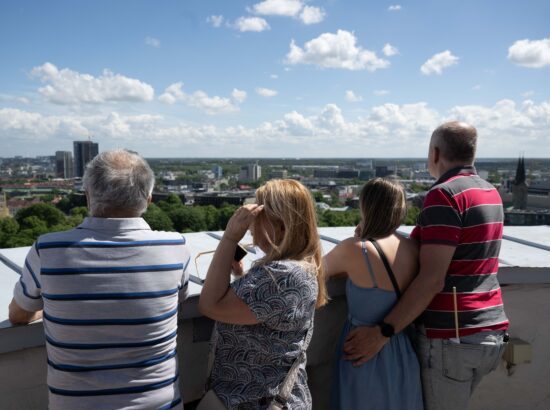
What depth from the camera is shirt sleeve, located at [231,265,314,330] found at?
1.27 m

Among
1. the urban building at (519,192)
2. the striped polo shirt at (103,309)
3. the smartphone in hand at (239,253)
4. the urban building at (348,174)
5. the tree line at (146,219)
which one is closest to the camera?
the striped polo shirt at (103,309)

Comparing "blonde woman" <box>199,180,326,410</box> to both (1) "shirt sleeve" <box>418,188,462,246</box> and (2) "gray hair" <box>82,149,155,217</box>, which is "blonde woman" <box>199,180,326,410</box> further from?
(1) "shirt sleeve" <box>418,188,462,246</box>

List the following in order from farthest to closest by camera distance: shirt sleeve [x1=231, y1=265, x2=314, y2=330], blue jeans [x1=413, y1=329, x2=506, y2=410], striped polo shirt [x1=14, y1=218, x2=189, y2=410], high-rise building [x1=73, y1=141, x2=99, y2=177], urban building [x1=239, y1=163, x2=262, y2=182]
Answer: urban building [x1=239, y1=163, x2=262, y2=182] → high-rise building [x1=73, y1=141, x2=99, y2=177] → blue jeans [x1=413, y1=329, x2=506, y2=410] → shirt sleeve [x1=231, y1=265, x2=314, y2=330] → striped polo shirt [x1=14, y1=218, x2=189, y2=410]

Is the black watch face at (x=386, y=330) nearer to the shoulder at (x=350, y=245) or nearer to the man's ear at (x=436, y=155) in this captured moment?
the shoulder at (x=350, y=245)

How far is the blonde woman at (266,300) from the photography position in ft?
4.21

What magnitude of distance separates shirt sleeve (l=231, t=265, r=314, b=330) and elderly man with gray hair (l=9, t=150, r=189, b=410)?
16 cm

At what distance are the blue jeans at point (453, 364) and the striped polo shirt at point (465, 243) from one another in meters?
0.03

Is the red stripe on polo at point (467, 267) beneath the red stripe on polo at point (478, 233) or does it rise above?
beneath

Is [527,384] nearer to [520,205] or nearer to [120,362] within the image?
[120,362]

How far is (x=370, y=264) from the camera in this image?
150 centimetres

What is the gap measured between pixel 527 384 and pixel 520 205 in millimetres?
64328

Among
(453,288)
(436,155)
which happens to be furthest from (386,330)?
(436,155)

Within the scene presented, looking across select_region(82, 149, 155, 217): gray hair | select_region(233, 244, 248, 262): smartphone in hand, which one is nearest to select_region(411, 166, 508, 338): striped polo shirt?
select_region(233, 244, 248, 262): smartphone in hand

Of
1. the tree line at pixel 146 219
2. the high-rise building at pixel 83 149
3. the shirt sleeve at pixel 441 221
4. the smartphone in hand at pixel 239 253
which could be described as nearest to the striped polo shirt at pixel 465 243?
the shirt sleeve at pixel 441 221
